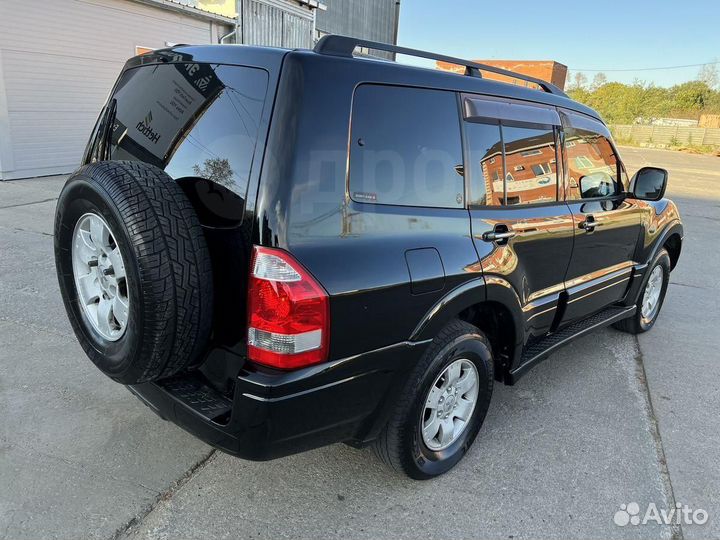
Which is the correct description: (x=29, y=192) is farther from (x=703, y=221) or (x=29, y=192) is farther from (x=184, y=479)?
(x=703, y=221)

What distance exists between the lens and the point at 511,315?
9.15 feet

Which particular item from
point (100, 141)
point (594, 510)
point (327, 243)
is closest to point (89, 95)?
point (100, 141)

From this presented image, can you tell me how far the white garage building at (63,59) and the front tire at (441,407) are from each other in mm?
9642

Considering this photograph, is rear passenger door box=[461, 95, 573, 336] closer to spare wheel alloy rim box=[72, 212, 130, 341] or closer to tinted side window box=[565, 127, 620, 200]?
tinted side window box=[565, 127, 620, 200]

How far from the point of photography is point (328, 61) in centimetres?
199

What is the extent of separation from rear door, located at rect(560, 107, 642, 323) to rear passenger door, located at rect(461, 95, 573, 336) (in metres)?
0.17

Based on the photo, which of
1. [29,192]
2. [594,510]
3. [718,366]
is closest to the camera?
[594,510]

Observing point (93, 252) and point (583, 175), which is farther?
point (583, 175)

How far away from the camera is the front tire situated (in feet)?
7.70

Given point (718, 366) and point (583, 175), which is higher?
point (583, 175)

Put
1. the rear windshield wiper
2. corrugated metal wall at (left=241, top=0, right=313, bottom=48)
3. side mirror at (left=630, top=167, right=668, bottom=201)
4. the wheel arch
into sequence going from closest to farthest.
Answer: the wheel arch < the rear windshield wiper < side mirror at (left=630, top=167, right=668, bottom=201) < corrugated metal wall at (left=241, top=0, right=313, bottom=48)

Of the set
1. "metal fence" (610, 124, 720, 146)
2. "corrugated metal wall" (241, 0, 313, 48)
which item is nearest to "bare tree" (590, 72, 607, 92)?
"metal fence" (610, 124, 720, 146)

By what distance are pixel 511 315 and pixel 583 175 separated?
4.10ft

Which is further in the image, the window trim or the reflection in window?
the reflection in window
